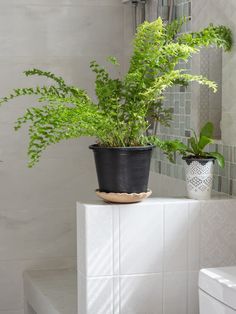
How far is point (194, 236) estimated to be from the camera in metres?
2.78

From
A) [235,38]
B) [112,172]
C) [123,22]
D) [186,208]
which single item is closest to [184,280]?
[186,208]

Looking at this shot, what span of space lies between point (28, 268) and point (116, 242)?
1.44 meters

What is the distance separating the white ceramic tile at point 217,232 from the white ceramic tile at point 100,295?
38cm

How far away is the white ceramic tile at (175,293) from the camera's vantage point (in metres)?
2.75

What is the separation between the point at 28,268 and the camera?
401cm

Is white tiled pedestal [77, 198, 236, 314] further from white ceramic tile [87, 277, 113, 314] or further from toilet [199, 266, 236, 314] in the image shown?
toilet [199, 266, 236, 314]

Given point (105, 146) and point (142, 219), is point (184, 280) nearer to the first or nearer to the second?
point (142, 219)

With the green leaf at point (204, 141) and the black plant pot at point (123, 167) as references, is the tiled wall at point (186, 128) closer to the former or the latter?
the green leaf at point (204, 141)

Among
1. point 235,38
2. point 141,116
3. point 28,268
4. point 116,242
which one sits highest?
point 235,38

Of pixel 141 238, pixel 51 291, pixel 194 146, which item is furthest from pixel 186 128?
pixel 51 291

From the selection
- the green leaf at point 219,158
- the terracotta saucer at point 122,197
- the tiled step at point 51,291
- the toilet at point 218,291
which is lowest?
the tiled step at point 51,291

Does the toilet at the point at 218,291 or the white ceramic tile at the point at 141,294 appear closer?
the toilet at the point at 218,291

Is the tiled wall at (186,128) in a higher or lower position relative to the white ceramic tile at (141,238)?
higher

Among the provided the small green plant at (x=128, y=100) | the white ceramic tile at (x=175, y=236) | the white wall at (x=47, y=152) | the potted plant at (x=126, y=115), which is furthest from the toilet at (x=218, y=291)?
the white wall at (x=47, y=152)
